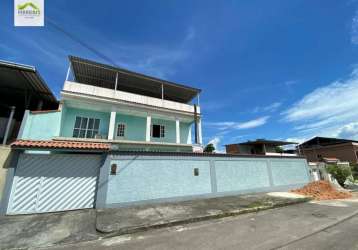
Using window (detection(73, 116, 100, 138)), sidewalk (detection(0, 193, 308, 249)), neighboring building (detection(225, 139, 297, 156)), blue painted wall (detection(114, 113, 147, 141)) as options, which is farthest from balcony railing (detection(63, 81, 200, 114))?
neighboring building (detection(225, 139, 297, 156))

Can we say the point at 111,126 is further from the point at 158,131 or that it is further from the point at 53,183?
the point at 53,183

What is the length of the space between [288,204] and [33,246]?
11.0m

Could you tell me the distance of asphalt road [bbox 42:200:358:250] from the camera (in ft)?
14.1

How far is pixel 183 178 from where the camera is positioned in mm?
9781

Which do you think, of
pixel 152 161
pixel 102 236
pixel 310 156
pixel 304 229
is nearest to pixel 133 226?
pixel 102 236

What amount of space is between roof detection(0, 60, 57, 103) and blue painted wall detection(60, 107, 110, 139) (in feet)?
6.22

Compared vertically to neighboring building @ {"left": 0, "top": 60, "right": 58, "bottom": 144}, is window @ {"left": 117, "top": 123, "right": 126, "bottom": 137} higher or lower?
lower

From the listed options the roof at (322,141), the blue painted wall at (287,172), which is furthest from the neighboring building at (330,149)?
the blue painted wall at (287,172)

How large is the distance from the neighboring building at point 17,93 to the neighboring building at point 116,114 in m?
1.54

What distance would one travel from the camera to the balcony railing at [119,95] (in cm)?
1166

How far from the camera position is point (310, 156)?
1465 inches

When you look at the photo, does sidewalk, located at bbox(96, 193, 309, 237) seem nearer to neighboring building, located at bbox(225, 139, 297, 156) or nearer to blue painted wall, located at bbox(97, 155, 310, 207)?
blue painted wall, located at bbox(97, 155, 310, 207)

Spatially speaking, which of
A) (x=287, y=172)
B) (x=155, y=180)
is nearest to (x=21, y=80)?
(x=155, y=180)

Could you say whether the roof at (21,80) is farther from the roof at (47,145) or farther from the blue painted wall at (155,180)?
the blue painted wall at (155,180)
